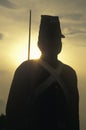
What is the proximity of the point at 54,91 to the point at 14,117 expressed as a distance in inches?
37.2

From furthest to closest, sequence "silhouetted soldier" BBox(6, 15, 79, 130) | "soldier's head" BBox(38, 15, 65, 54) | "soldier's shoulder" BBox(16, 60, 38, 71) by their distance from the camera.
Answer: "soldier's head" BBox(38, 15, 65, 54) < "soldier's shoulder" BBox(16, 60, 38, 71) < "silhouetted soldier" BBox(6, 15, 79, 130)

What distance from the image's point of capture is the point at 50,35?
14.4m

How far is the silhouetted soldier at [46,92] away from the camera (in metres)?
13.8

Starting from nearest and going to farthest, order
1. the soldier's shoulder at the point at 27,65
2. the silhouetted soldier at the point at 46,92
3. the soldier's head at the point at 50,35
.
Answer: the silhouetted soldier at the point at 46,92 < the soldier's shoulder at the point at 27,65 < the soldier's head at the point at 50,35

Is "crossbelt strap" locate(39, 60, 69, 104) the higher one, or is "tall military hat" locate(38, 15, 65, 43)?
"tall military hat" locate(38, 15, 65, 43)

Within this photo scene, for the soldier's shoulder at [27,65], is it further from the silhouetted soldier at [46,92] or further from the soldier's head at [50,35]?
the soldier's head at [50,35]

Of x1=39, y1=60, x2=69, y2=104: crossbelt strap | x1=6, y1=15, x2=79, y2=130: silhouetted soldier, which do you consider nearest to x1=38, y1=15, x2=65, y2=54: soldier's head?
x1=6, y1=15, x2=79, y2=130: silhouetted soldier

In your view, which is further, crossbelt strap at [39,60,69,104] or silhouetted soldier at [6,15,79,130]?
crossbelt strap at [39,60,69,104]

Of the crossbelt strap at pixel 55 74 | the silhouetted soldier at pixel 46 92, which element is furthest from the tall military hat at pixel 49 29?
the crossbelt strap at pixel 55 74

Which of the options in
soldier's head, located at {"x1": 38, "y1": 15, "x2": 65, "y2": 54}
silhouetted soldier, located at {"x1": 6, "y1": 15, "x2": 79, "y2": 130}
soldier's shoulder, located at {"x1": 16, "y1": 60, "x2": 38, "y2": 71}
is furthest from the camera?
soldier's head, located at {"x1": 38, "y1": 15, "x2": 65, "y2": 54}

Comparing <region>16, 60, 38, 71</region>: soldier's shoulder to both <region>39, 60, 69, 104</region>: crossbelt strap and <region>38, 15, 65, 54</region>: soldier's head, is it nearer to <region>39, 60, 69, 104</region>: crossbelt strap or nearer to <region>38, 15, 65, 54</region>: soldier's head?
<region>39, 60, 69, 104</region>: crossbelt strap

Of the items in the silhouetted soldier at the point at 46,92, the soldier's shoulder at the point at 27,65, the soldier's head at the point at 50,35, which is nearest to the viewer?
the silhouetted soldier at the point at 46,92

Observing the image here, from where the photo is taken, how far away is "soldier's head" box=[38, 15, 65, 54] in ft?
46.9

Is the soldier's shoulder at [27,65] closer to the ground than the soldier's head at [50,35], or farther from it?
closer to the ground
